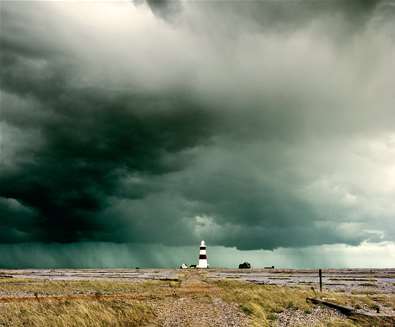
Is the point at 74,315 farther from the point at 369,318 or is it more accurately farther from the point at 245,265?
the point at 245,265

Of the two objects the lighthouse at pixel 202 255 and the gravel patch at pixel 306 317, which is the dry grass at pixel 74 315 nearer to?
the gravel patch at pixel 306 317

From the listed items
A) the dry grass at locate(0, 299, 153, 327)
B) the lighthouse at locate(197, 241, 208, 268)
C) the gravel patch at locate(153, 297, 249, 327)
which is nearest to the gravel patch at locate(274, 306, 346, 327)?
the gravel patch at locate(153, 297, 249, 327)

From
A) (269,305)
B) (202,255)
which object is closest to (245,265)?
(202,255)

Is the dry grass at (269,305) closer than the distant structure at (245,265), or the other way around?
the dry grass at (269,305)

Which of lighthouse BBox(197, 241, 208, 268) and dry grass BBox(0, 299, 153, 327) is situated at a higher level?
lighthouse BBox(197, 241, 208, 268)

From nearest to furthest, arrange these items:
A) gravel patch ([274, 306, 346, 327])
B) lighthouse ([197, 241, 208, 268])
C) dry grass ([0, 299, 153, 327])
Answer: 1. dry grass ([0, 299, 153, 327])
2. gravel patch ([274, 306, 346, 327])
3. lighthouse ([197, 241, 208, 268])

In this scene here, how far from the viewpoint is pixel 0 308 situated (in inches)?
955

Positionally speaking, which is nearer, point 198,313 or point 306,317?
point 306,317

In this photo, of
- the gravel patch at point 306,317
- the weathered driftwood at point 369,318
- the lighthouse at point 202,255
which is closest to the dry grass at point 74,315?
the gravel patch at point 306,317

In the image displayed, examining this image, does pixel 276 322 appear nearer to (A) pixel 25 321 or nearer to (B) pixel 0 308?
(A) pixel 25 321

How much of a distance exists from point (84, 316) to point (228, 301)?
13211mm

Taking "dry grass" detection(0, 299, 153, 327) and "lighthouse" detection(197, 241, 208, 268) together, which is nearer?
"dry grass" detection(0, 299, 153, 327)

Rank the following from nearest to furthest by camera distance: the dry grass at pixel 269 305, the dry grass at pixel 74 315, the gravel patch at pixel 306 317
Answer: the dry grass at pixel 74 315, the dry grass at pixel 269 305, the gravel patch at pixel 306 317

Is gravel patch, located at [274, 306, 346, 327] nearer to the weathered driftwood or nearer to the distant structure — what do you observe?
the weathered driftwood
